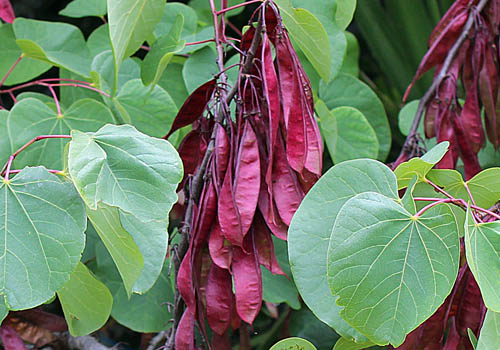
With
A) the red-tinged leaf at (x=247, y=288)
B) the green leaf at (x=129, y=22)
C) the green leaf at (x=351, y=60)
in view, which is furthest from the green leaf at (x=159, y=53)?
the green leaf at (x=351, y=60)

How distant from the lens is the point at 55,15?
4.96 ft

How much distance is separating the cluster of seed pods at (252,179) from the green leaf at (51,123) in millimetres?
292

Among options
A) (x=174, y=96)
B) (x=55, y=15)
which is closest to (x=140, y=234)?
(x=174, y=96)

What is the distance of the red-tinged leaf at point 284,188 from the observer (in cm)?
55

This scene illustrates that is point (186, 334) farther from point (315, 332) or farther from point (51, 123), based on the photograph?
point (315, 332)

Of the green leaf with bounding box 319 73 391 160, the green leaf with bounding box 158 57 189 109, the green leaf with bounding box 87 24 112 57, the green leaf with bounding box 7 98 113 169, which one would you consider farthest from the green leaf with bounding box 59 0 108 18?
the green leaf with bounding box 319 73 391 160

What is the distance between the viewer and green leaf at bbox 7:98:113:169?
793 millimetres

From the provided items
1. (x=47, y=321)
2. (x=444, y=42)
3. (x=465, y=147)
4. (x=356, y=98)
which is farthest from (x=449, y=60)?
(x=47, y=321)

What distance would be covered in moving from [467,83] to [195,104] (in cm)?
45

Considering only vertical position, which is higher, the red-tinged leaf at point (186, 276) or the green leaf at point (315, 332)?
the red-tinged leaf at point (186, 276)

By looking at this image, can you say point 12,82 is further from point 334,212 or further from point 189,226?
point 334,212

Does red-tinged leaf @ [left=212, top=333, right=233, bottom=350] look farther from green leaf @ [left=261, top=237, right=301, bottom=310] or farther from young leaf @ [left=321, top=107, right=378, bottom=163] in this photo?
young leaf @ [left=321, top=107, right=378, bottom=163]

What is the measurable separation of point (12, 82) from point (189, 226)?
1.85 feet

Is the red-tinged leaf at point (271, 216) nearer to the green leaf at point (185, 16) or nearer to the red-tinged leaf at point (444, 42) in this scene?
the red-tinged leaf at point (444, 42)
